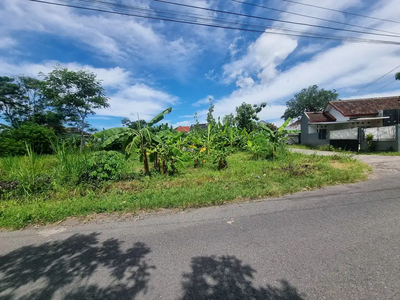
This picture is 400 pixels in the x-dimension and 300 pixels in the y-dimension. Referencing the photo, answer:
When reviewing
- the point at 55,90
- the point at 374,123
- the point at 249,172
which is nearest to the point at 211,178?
the point at 249,172

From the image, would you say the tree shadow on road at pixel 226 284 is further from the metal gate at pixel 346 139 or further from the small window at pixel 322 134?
the small window at pixel 322 134

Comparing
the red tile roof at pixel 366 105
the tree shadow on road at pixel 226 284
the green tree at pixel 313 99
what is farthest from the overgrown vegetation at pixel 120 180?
the green tree at pixel 313 99

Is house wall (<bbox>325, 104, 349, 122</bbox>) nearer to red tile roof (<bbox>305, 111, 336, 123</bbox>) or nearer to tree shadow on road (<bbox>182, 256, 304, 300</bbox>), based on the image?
red tile roof (<bbox>305, 111, 336, 123</bbox>)

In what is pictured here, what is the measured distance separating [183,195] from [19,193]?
480 centimetres

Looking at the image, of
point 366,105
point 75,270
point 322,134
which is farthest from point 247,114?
point 75,270

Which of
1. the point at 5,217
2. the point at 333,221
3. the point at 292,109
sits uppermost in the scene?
the point at 292,109

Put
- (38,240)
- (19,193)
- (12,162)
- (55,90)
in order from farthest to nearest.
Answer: (55,90)
(12,162)
(19,193)
(38,240)

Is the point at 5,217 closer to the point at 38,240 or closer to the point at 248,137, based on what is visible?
the point at 38,240

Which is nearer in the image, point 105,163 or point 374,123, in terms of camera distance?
point 105,163

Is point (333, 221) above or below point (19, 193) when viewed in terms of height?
below

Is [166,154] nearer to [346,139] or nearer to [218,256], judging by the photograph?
[218,256]

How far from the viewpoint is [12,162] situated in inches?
227

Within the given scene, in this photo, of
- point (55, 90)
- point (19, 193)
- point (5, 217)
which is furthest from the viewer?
point (55, 90)

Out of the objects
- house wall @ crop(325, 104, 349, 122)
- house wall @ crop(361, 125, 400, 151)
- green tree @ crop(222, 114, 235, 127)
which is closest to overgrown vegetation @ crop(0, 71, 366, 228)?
house wall @ crop(361, 125, 400, 151)
